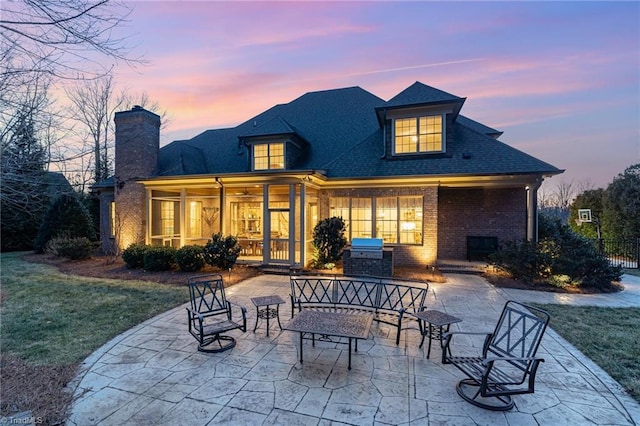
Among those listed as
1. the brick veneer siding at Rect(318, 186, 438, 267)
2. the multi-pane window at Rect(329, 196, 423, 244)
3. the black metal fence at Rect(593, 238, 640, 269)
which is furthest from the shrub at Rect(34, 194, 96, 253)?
the black metal fence at Rect(593, 238, 640, 269)

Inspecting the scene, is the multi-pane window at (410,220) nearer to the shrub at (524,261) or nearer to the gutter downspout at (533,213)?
the shrub at (524,261)

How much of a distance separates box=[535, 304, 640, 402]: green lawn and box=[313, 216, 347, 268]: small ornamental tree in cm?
581

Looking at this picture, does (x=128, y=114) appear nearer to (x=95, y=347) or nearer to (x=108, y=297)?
(x=108, y=297)

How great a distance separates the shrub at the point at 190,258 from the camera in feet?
32.7

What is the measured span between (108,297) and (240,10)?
8.28m

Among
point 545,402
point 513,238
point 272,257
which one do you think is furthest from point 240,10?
point 513,238

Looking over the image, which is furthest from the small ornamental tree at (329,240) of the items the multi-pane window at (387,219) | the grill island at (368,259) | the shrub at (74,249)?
the shrub at (74,249)

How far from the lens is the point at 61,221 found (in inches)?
634

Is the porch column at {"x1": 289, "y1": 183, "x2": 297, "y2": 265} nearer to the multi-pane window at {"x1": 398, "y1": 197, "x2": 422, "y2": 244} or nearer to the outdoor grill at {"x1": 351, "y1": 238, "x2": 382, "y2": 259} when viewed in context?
the outdoor grill at {"x1": 351, "y1": 238, "x2": 382, "y2": 259}

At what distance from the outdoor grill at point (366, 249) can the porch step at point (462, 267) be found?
9.93 feet

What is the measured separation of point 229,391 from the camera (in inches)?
126

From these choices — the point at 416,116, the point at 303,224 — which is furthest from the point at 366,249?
the point at 416,116

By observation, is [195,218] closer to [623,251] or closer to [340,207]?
[340,207]

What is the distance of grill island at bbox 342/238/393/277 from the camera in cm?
909
